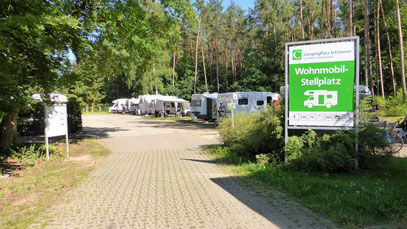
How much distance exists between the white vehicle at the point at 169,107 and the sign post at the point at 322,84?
82.1 ft

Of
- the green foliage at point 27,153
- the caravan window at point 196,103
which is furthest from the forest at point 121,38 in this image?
the caravan window at point 196,103

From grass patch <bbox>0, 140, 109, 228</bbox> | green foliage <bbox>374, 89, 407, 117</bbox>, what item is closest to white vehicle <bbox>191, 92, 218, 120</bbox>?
green foliage <bbox>374, 89, 407, 117</bbox>

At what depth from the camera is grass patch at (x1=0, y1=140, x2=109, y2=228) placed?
4.11 meters

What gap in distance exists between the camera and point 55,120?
343 inches

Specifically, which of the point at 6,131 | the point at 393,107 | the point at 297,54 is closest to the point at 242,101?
the point at 393,107

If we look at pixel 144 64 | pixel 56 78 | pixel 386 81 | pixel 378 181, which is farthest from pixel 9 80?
pixel 386 81

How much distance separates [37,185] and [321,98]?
242 inches

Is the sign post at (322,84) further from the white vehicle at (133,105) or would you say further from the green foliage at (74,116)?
the white vehicle at (133,105)

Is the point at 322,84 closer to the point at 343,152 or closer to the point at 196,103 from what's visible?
the point at 343,152

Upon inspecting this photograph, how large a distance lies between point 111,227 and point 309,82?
4.76m

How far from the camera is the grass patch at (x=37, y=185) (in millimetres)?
4105

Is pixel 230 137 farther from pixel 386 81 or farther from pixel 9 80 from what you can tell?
pixel 386 81

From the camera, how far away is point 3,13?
17.4ft

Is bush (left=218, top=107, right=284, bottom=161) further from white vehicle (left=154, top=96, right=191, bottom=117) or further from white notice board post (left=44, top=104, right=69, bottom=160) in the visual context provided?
white vehicle (left=154, top=96, right=191, bottom=117)
